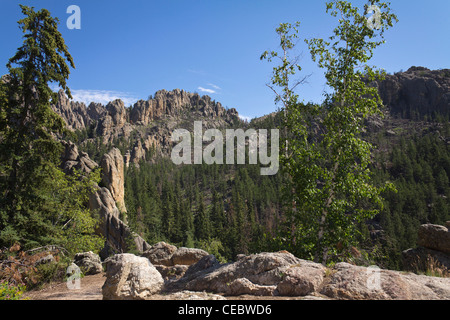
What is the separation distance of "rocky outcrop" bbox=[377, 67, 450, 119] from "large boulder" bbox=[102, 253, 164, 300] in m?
202

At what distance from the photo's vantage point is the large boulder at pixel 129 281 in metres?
5.00

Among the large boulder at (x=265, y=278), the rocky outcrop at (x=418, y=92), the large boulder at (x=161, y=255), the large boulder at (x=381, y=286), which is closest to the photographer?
the large boulder at (x=381, y=286)

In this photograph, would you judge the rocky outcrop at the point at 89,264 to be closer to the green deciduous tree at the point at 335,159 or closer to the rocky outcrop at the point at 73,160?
the green deciduous tree at the point at 335,159

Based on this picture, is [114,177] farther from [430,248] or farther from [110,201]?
[430,248]

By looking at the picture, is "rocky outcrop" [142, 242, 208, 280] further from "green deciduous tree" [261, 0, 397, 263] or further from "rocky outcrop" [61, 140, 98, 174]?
"rocky outcrop" [61, 140, 98, 174]

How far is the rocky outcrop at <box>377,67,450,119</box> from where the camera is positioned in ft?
530

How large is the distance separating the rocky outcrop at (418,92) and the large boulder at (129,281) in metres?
202

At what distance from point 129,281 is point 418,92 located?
218m

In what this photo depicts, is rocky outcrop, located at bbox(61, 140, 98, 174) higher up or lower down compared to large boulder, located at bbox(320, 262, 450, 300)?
higher up

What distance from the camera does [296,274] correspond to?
508 cm

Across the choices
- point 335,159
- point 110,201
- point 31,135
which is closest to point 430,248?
point 335,159

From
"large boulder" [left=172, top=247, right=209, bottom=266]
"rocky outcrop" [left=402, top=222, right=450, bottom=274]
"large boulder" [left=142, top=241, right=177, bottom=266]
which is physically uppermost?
"rocky outcrop" [left=402, top=222, right=450, bottom=274]

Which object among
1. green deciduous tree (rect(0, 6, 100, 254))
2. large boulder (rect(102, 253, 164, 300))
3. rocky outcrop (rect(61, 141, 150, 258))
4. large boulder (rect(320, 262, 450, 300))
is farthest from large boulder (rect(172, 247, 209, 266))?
rocky outcrop (rect(61, 141, 150, 258))

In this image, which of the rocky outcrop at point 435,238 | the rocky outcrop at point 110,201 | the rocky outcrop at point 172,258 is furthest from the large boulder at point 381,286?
the rocky outcrop at point 110,201
